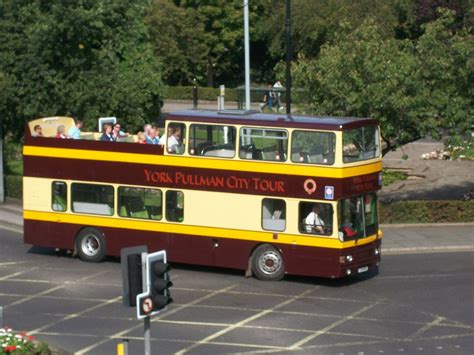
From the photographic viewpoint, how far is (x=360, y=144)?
27.6m

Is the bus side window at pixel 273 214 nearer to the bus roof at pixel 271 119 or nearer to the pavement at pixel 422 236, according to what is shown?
the bus roof at pixel 271 119

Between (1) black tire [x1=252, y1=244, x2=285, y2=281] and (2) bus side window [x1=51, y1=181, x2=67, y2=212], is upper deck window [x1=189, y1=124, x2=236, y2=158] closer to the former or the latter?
(1) black tire [x1=252, y1=244, x2=285, y2=281]

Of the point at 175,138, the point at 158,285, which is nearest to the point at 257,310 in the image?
the point at 175,138

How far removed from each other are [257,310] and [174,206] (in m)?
5.14

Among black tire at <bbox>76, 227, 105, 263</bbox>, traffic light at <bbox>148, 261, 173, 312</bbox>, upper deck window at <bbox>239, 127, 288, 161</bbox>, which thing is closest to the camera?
traffic light at <bbox>148, 261, 173, 312</bbox>

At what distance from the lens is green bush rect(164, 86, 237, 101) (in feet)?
249

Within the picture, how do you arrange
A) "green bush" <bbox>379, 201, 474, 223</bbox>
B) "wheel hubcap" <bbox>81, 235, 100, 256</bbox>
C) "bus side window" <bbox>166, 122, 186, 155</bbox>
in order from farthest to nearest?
"green bush" <bbox>379, 201, 474, 223</bbox>
"wheel hubcap" <bbox>81, 235, 100, 256</bbox>
"bus side window" <bbox>166, 122, 186, 155</bbox>

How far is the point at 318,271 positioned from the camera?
27.4 meters

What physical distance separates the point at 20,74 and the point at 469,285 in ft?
59.6

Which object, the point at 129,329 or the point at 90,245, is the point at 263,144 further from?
the point at 129,329

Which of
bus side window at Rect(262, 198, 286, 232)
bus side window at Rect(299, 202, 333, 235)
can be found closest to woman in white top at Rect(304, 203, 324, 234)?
bus side window at Rect(299, 202, 333, 235)

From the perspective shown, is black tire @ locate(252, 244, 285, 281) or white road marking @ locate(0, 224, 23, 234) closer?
black tire @ locate(252, 244, 285, 281)

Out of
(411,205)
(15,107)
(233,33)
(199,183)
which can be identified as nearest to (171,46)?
(233,33)

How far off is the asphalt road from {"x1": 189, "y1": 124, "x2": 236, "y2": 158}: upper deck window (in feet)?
10.1
